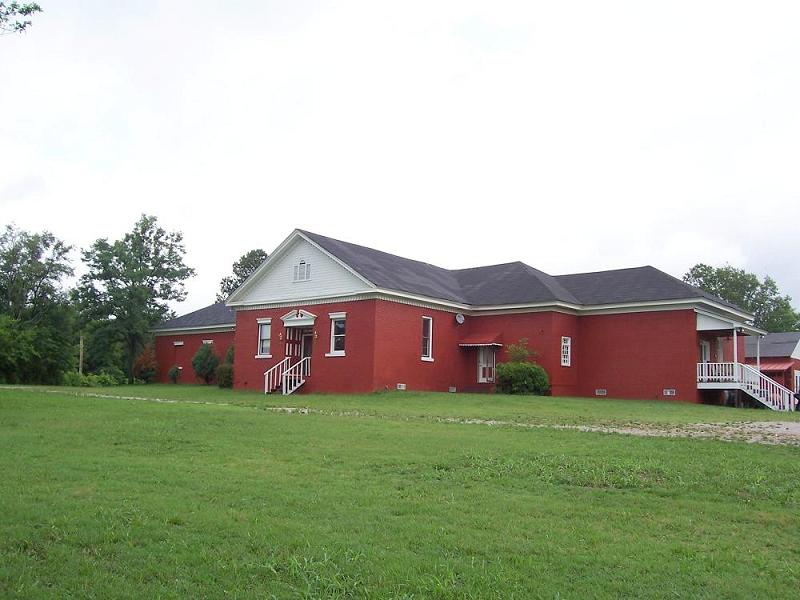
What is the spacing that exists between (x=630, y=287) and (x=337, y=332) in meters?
12.3

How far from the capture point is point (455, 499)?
7.98 metres

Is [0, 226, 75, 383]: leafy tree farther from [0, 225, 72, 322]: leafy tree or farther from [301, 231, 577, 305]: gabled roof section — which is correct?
[301, 231, 577, 305]: gabled roof section

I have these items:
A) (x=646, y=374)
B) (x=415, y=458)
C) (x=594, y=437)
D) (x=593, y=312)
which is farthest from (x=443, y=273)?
(x=415, y=458)

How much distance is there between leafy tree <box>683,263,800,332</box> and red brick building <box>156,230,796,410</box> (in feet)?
138

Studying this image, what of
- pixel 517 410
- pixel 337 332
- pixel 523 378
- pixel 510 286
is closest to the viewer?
pixel 517 410

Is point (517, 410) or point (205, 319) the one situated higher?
point (205, 319)

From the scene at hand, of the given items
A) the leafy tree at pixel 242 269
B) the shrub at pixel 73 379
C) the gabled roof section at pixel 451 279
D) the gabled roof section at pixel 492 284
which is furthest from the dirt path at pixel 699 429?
the leafy tree at pixel 242 269

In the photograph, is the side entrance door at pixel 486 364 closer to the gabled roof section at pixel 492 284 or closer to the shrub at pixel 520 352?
the shrub at pixel 520 352

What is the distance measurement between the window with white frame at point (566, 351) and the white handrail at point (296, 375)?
10.4 m

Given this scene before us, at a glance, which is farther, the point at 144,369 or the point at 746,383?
the point at 144,369

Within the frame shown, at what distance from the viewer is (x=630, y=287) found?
31.9 metres

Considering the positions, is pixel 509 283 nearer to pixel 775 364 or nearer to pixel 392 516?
pixel 775 364

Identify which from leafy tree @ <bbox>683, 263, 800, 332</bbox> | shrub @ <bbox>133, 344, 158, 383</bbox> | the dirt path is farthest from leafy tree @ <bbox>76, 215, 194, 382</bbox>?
leafy tree @ <bbox>683, 263, 800, 332</bbox>

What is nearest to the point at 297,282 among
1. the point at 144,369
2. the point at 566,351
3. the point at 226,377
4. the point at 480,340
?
the point at 226,377
